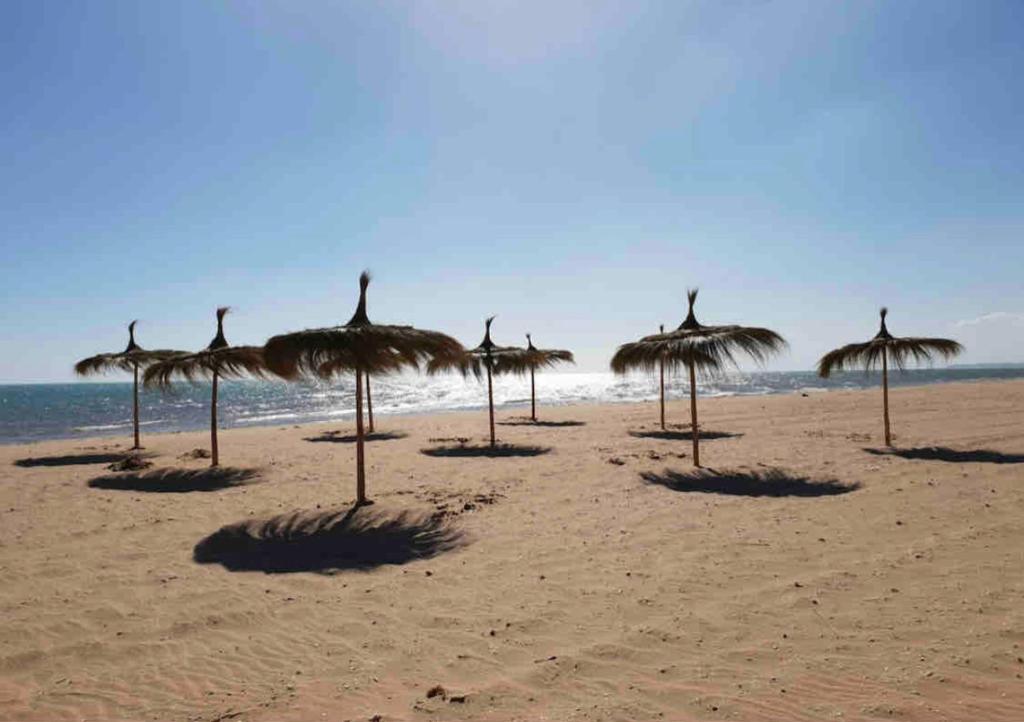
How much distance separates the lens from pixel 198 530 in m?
6.59

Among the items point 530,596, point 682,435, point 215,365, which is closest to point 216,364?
point 215,365

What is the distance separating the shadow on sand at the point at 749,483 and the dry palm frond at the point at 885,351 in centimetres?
481

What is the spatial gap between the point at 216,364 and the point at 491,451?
5646 millimetres

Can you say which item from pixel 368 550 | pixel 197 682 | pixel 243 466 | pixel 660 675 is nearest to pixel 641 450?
pixel 368 550

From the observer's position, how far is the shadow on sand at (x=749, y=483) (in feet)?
25.1

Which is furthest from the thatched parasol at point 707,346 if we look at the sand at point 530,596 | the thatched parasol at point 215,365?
the thatched parasol at point 215,365

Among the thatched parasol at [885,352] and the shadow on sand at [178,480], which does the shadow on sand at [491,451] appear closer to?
the shadow on sand at [178,480]

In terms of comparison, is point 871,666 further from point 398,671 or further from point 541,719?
point 398,671

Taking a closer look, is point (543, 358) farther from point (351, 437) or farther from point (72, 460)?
point (72, 460)

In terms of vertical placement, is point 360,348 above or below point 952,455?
above

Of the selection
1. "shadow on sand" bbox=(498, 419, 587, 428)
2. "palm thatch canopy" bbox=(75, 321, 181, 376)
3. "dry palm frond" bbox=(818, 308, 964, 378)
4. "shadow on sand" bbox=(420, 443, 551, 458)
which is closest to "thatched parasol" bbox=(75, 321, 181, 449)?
"palm thatch canopy" bbox=(75, 321, 181, 376)

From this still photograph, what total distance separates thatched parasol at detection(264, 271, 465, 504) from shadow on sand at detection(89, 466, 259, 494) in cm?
274

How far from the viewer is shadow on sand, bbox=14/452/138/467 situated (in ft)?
38.6

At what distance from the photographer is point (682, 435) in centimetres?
1422
